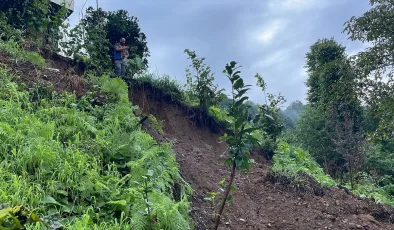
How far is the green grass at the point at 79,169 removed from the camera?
2977 mm

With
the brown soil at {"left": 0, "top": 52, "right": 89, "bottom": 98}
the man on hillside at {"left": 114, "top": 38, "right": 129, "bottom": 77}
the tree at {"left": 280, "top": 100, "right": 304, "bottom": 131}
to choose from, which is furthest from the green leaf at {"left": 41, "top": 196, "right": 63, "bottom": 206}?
the tree at {"left": 280, "top": 100, "right": 304, "bottom": 131}

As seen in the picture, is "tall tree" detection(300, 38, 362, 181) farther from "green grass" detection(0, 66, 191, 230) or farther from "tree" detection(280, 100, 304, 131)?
"green grass" detection(0, 66, 191, 230)

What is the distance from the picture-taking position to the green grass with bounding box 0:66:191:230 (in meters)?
2.98

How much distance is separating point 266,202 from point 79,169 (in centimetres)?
349

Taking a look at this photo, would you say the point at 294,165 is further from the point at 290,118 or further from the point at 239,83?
the point at 290,118

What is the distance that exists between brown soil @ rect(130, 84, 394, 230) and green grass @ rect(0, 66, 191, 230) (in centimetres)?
85

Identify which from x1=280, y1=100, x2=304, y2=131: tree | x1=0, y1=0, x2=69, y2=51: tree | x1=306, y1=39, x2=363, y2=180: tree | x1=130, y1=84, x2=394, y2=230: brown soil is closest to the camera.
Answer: x1=130, y1=84, x2=394, y2=230: brown soil

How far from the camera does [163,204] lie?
3.17m

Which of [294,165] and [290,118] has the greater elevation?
[290,118]

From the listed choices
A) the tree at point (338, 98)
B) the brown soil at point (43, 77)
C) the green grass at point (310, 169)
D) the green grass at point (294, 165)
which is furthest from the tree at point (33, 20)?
the tree at point (338, 98)

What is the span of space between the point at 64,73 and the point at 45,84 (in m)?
1.26

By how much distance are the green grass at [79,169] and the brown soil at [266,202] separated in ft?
2.78

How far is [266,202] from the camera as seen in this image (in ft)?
20.0

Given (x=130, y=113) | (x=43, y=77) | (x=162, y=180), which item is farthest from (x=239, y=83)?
(x=43, y=77)
